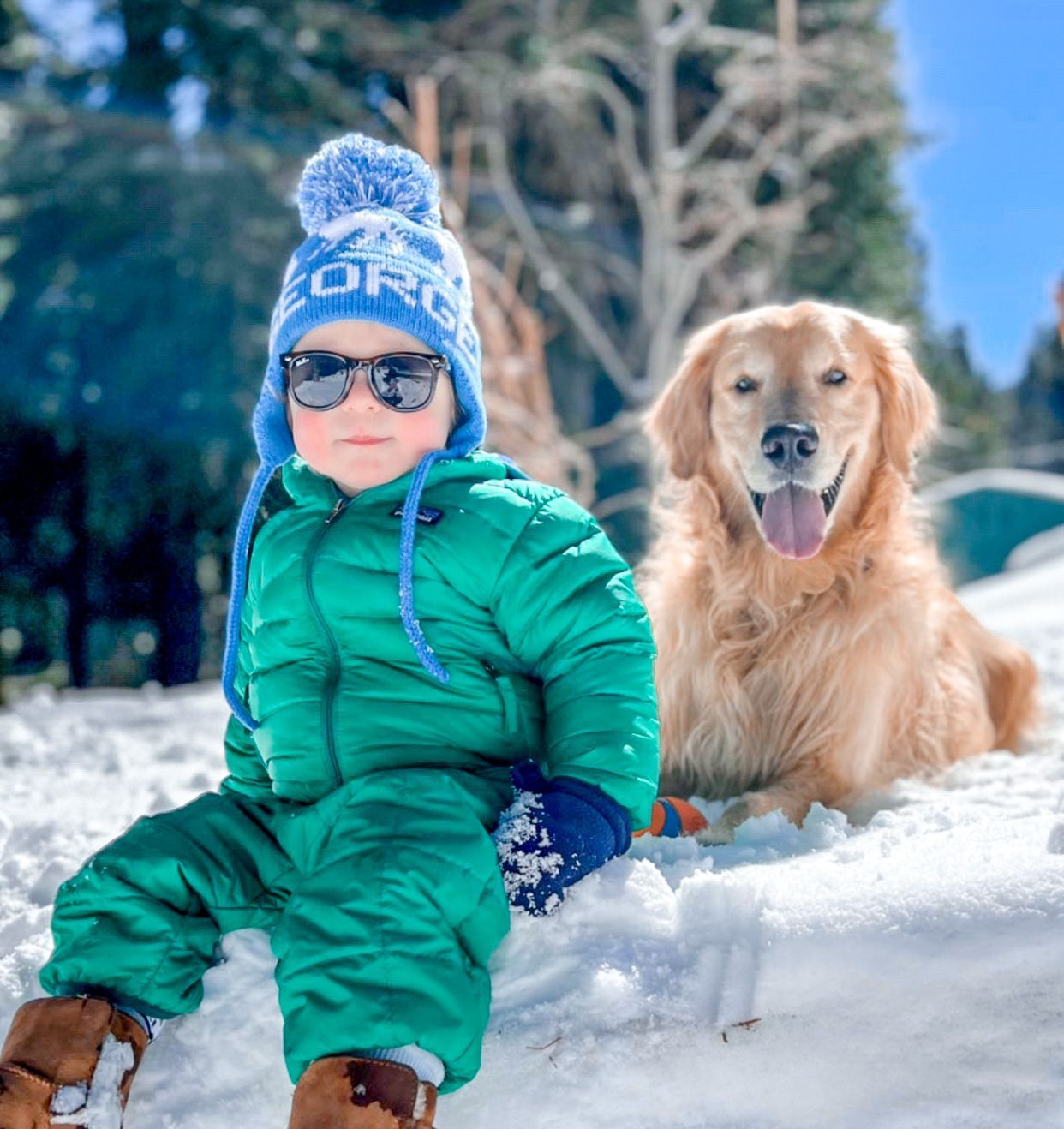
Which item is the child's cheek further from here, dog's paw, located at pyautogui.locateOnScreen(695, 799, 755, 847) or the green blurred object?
the green blurred object

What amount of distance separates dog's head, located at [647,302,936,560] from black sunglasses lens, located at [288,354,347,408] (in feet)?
3.52

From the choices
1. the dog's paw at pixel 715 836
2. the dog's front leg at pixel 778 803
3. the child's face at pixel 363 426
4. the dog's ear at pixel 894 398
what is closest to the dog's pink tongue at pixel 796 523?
the dog's ear at pixel 894 398

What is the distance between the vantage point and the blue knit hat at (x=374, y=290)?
1870 mm

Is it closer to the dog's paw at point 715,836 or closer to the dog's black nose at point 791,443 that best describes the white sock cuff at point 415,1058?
the dog's paw at point 715,836

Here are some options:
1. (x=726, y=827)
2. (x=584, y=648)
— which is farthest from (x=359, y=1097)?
(x=726, y=827)

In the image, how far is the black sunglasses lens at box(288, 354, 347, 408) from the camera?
1822mm

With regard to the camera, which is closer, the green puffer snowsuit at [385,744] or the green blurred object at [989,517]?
the green puffer snowsuit at [385,744]

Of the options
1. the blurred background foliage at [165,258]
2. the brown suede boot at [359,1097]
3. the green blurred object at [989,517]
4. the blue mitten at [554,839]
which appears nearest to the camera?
the brown suede boot at [359,1097]

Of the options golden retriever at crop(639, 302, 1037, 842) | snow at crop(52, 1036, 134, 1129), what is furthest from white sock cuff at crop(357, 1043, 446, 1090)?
golden retriever at crop(639, 302, 1037, 842)

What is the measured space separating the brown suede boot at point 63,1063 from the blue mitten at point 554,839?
0.56 metres

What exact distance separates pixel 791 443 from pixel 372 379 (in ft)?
3.42

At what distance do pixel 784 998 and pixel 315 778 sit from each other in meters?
0.78

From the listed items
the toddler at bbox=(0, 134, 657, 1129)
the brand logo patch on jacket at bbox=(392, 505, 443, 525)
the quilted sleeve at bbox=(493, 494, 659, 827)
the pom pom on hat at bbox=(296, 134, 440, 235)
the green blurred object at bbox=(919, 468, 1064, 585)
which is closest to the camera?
the toddler at bbox=(0, 134, 657, 1129)

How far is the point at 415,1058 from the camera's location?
131 cm
